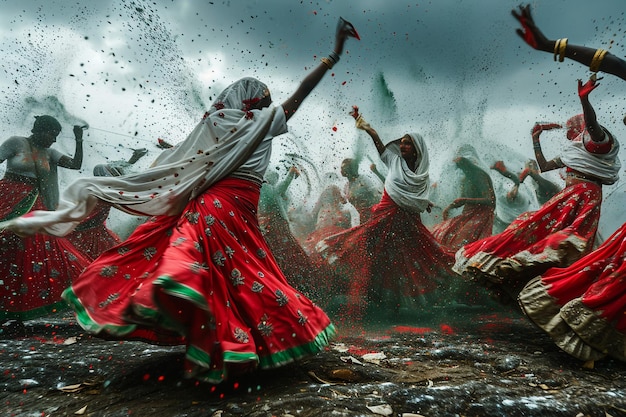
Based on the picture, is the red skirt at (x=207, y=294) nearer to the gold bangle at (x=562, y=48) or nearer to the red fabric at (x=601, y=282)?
the red fabric at (x=601, y=282)

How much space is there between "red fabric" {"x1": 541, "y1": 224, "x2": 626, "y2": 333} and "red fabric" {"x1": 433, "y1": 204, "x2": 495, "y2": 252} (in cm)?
363

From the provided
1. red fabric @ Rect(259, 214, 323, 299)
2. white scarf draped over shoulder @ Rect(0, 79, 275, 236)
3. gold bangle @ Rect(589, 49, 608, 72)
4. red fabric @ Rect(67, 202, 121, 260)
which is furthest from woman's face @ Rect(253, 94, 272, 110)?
red fabric @ Rect(67, 202, 121, 260)

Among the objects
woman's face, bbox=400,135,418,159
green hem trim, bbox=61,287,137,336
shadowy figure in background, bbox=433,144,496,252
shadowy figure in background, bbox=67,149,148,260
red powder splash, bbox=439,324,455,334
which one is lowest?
red powder splash, bbox=439,324,455,334

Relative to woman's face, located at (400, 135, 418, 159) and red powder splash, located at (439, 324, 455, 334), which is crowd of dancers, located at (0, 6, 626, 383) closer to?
woman's face, located at (400, 135, 418, 159)

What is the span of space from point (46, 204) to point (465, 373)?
14.4 ft

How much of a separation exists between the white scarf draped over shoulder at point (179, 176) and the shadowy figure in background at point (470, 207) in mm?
5124

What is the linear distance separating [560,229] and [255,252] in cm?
326

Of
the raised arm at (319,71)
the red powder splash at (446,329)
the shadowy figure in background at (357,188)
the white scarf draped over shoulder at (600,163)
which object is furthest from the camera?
the shadowy figure in background at (357,188)

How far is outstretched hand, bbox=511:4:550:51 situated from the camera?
332 centimetres

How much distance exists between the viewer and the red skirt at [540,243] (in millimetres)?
4094

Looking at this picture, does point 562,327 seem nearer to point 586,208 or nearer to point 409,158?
point 586,208

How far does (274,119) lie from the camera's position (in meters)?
2.79

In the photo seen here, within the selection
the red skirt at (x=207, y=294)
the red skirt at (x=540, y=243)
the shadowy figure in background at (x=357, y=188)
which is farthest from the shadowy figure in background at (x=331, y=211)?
the red skirt at (x=207, y=294)

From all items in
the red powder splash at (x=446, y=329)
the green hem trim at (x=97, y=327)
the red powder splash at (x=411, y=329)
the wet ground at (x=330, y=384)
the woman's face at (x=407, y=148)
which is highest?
the woman's face at (x=407, y=148)
